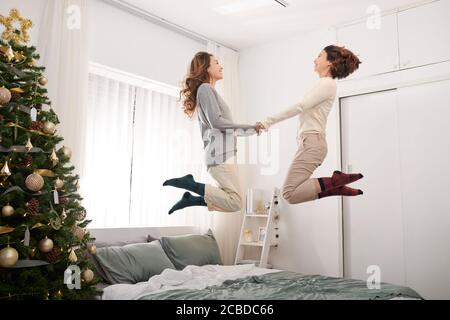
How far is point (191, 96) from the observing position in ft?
8.20

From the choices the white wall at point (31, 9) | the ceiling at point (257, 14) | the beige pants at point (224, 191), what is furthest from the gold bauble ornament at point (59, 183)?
the ceiling at point (257, 14)

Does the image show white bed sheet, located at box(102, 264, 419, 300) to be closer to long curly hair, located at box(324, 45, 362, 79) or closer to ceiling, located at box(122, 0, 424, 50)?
long curly hair, located at box(324, 45, 362, 79)

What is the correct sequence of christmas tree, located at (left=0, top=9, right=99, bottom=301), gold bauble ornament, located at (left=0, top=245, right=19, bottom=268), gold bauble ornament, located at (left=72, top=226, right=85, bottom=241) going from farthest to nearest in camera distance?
gold bauble ornament, located at (left=72, top=226, right=85, bottom=241), christmas tree, located at (left=0, top=9, right=99, bottom=301), gold bauble ornament, located at (left=0, top=245, right=19, bottom=268)

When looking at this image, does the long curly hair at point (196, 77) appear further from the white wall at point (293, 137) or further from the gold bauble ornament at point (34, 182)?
the white wall at point (293, 137)

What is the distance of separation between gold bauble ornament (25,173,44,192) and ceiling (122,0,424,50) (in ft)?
7.95

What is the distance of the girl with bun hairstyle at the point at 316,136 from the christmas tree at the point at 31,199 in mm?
1287

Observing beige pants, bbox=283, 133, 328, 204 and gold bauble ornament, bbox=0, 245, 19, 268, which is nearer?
gold bauble ornament, bbox=0, 245, 19, 268

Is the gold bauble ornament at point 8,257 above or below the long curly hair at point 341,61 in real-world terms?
below

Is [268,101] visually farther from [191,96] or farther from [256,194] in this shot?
[191,96]

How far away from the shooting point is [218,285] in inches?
124

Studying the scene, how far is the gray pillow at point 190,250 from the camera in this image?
3.82 metres

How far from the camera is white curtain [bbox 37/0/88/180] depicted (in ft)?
11.1

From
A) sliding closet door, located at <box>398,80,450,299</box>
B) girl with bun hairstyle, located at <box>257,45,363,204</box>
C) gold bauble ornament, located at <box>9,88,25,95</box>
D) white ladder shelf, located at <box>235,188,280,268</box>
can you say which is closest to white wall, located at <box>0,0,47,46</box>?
gold bauble ornament, located at <box>9,88,25,95</box>

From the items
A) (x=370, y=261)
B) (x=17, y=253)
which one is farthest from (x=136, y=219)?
(x=370, y=261)
